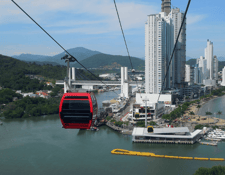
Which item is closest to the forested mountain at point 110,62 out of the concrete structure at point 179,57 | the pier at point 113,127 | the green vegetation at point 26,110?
the concrete structure at point 179,57

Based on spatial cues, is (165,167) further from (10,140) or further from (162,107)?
(162,107)

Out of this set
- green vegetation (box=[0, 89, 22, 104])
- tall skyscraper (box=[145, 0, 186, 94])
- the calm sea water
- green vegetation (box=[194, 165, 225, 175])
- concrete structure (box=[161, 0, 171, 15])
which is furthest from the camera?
concrete structure (box=[161, 0, 171, 15])

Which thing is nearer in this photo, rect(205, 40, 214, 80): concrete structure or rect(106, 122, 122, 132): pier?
rect(106, 122, 122, 132): pier

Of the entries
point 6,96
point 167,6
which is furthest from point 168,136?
point 167,6

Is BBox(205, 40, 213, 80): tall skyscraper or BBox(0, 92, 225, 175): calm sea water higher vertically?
BBox(205, 40, 213, 80): tall skyscraper

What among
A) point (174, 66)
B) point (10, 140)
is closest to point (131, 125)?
point (10, 140)

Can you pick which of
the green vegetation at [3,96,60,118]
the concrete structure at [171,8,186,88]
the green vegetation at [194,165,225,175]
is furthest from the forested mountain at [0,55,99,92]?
the green vegetation at [194,165,225,175]

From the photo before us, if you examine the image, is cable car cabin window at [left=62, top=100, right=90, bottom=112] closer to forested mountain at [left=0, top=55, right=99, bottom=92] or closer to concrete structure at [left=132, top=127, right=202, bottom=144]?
concrete structure at [left=132, top=127, right=202, bottom=144]
